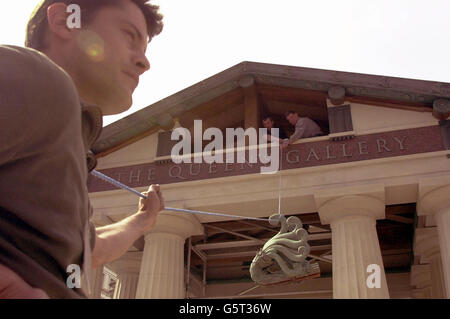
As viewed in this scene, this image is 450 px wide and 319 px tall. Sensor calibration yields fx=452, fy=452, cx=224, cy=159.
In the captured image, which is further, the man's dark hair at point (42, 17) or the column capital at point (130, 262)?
the column capital at point (130, 262)

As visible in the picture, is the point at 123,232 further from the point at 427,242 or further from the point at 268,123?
the point at 427,242

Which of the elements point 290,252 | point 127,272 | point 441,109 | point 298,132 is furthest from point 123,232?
point 127,272

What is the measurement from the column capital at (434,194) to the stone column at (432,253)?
1.97 meters

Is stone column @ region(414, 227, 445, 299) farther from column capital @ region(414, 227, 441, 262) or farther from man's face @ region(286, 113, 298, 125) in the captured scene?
man's face @ region(286, 113, 298, 125)

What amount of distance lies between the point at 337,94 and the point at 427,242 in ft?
15.6

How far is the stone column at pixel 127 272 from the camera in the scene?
14.4 metres

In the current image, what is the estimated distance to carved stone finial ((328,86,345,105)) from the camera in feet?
38.4

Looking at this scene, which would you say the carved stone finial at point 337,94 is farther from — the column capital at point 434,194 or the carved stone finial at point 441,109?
the column capital at point 434,194

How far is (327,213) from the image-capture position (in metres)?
10.7

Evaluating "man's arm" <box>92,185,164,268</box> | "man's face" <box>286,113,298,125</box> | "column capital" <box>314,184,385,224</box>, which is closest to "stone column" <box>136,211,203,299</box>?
"column capital" <box>314,184,385,224</box>

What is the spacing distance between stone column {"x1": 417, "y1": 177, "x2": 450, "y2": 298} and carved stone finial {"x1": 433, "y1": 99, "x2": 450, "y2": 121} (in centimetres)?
168

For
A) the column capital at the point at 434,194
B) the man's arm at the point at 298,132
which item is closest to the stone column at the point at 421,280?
the column capital at the point at 434,194

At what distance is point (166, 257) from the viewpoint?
11.3 metres
